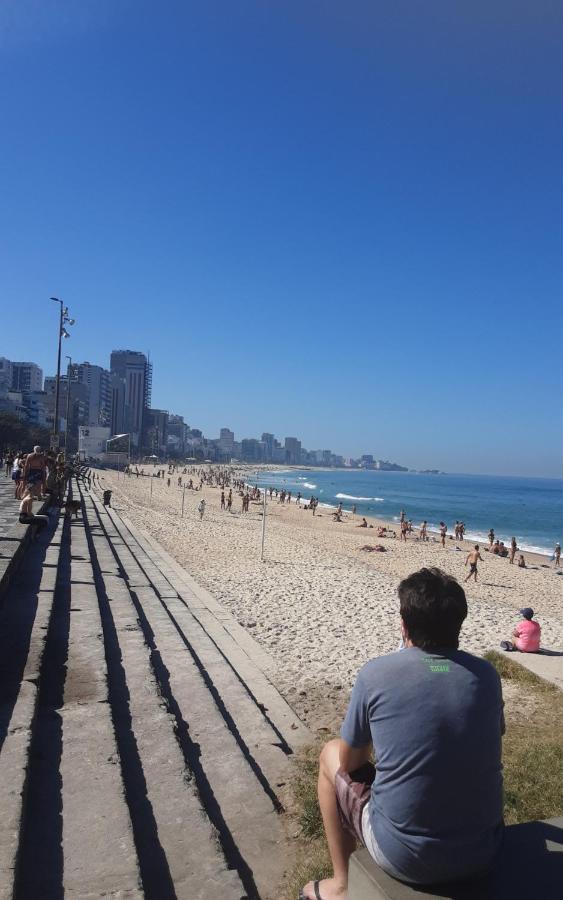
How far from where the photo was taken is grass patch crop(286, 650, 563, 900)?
292 cm

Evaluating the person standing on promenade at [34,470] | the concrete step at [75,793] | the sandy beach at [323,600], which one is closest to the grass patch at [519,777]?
the concrete step at [75,793]

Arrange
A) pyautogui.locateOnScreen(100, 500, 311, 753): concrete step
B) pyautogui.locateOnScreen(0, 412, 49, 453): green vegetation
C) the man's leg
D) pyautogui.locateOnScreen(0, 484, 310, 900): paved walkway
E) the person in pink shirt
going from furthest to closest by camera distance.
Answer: pyautogui.locateOnScreen(0, 412, 49, 453): green vegetation, the person in pink shirt, pyautogui.locateOnScreen(100, 500, 311, 753): concrete step, pyautogui.locateOnScreen(0, 484, 310, 900): paved walkway, the man's leg

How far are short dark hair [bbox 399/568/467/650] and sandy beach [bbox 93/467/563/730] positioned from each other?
11.8 ft

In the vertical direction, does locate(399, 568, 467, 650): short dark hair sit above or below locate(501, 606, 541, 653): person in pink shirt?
above

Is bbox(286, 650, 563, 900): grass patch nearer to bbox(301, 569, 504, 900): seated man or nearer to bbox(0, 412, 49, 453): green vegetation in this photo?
bbox(301, 569, 504, 900): seated man

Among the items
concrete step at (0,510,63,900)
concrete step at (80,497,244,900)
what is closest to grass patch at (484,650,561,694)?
concrete step at (80,497,244,900)

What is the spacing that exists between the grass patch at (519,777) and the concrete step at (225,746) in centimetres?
16

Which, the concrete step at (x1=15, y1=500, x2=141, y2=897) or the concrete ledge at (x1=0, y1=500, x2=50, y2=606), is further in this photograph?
the concrete ledge at (x1=0, y1=500, x2=50, y2=606)

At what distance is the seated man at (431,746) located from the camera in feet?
5.80

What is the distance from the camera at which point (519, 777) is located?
3.80 meters

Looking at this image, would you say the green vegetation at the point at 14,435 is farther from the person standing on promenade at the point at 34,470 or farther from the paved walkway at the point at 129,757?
the paved walkway at the point at 129,757

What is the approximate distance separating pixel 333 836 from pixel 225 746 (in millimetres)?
2031

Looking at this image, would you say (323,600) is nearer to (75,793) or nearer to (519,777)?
(519,777)

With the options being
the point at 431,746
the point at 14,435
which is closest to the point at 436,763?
the point at 431,746
